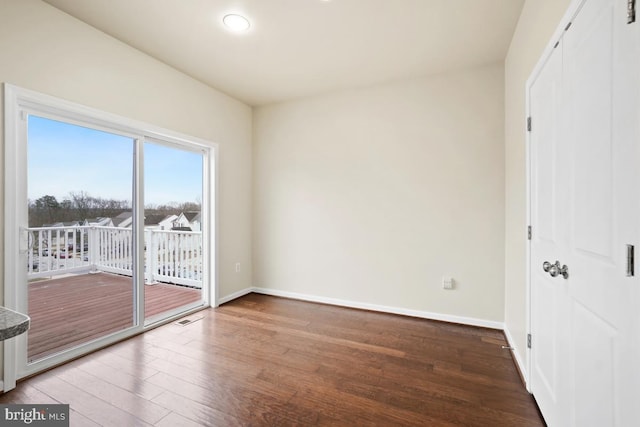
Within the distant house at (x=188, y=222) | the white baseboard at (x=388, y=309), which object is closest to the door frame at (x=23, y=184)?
the distant house at (x=188, y=222)

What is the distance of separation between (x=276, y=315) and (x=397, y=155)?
2.39m

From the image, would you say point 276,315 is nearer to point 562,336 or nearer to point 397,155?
point 397,155

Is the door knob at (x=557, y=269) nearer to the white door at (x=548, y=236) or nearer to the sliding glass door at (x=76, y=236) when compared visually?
the white door at (x=548, y=236)

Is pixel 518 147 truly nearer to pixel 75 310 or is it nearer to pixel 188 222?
pixel 188 222

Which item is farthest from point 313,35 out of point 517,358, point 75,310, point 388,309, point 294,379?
point 75,310

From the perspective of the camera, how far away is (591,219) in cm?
110

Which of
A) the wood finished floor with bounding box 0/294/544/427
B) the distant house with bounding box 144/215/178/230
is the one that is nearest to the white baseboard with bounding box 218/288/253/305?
the wood finished floor with bounding box 0/294/544/427

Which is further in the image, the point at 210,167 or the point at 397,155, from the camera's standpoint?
the point at 210,167

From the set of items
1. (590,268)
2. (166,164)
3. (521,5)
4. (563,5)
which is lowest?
(590,268)

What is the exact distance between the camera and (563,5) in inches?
52.6

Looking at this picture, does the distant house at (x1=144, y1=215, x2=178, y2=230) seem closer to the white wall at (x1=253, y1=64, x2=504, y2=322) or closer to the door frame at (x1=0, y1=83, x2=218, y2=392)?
the door frame at (x1=0, y1=83, x2=218, y2=392)

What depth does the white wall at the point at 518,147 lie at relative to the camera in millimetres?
1758

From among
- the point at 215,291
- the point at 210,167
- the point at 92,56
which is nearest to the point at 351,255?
the point at 215,291

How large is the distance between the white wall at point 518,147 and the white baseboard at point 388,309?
0.85ft
